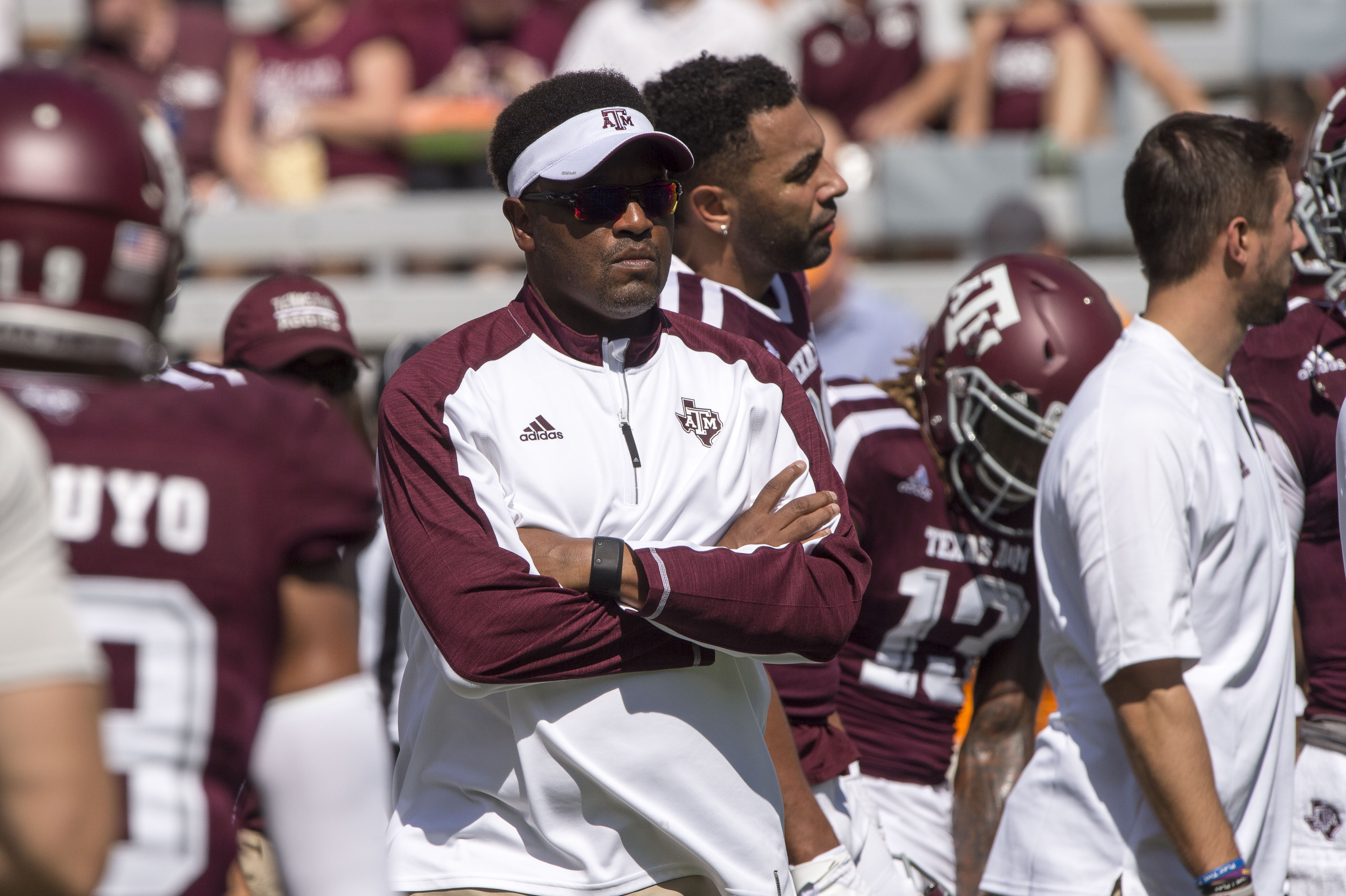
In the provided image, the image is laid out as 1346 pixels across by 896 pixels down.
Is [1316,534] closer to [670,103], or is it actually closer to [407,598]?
[670,103]

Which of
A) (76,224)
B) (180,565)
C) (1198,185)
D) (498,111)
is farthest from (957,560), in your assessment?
(498,111)

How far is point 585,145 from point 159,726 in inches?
62.4

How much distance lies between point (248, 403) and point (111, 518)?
225mm

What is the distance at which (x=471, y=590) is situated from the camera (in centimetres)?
266

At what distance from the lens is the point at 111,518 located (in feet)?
5.64

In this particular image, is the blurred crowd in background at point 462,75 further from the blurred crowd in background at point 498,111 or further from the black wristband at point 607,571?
the black wristband at point 607,571

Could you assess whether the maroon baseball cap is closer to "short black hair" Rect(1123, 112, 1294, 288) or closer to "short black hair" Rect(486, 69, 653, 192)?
"short black hair" Rect(486, 69, 653, 192)

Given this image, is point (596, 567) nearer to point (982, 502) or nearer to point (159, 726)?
point (159, 726)

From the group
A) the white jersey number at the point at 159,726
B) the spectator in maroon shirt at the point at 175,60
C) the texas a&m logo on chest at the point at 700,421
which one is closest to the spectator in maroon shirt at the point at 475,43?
the spectator in maroon shirt at the point at 175,60

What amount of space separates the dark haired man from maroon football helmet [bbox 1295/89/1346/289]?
48.3 inches

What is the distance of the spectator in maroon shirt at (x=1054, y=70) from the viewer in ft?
30.5

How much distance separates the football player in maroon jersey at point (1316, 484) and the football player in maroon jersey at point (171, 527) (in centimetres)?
245

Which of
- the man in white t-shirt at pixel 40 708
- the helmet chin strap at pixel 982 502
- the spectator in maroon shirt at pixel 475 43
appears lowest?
the helmet chin strap at pixel 982 502

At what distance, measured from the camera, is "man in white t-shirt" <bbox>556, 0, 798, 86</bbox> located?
8.58 metres
